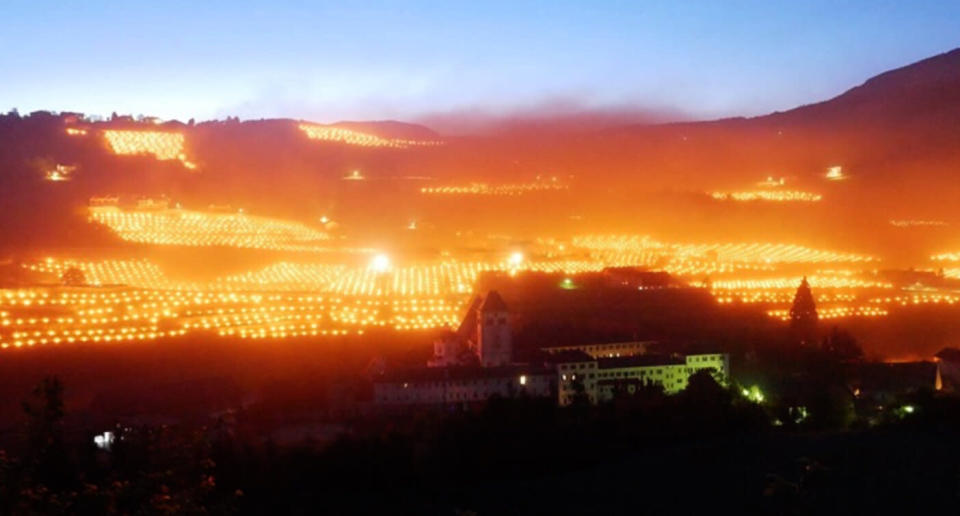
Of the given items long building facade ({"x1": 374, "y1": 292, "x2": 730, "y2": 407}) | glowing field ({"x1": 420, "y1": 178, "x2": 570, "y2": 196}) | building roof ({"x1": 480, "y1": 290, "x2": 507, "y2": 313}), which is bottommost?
long building facade ({"x1": 374, "y1": 292, "x2": 730, "y2": 407})

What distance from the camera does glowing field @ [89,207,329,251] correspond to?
2319cm

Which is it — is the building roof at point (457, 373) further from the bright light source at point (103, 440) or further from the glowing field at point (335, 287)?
the glowing field at point (335, 287)

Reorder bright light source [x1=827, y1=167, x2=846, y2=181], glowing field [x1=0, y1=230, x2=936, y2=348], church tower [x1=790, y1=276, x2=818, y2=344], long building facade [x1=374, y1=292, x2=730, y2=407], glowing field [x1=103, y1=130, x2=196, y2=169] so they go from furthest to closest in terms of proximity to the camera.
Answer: bright light source [x1=827, y1=167, x2=846, y2=181] < glowing field [x1=103, y1=130, x2=196, y2=169] < church tower [x1=790, y1=276, x2=818, y2=344] < glowing field [x1=0, y1=230, x2=936, y2=348] < long building facade [x1=374, y1=292, x2=730, y2=407]

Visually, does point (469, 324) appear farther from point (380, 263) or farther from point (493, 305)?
point (380, 263)

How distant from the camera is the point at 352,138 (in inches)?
1442

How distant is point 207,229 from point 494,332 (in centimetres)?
1259

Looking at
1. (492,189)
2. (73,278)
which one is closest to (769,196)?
(492,189)

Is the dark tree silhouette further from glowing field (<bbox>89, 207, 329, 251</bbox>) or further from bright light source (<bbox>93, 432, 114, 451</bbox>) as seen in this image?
bright light source (<bbox>93, 432, 114, 451</bbox>)

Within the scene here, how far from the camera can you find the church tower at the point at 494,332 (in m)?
14.2

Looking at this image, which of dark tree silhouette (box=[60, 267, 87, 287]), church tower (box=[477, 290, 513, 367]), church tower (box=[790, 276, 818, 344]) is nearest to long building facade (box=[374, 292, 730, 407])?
church tower (box=[477, 290, 513, 367])

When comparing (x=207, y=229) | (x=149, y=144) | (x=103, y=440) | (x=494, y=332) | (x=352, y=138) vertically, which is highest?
(x=352, y=138)

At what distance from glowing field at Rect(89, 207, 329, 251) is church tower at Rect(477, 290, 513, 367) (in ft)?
31.6

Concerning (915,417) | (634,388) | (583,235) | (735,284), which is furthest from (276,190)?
(915,417)

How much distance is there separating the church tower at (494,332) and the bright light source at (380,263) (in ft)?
23.4
